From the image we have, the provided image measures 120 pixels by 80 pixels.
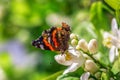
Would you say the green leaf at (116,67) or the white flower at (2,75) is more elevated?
the green leaf at (116,67)

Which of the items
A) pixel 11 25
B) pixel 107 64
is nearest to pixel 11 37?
pixel 11 25

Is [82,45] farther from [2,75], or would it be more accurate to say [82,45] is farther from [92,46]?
[2,75]

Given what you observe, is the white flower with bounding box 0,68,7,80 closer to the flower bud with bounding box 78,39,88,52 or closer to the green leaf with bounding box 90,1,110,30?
the green leaf with bounding box 90,1,110,30

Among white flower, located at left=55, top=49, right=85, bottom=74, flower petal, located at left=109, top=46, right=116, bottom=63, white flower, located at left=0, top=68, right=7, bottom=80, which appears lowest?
white flower, located at left=0, top=68, right=7, bottom=80

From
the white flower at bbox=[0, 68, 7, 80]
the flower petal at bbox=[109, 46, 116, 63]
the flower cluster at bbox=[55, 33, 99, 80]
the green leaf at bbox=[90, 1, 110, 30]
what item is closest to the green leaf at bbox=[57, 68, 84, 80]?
the flower cluster at bbox=[55, 33, 99, 80]

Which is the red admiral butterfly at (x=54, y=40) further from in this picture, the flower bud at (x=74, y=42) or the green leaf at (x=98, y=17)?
the green leaf at (x=98, y=17)

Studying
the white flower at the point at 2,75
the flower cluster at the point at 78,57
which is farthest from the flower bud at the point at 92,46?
the white flower at the point at 2,75

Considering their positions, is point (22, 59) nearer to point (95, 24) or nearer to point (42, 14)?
point (42, 14)
